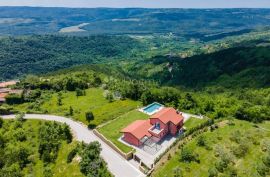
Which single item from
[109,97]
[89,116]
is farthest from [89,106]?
[89,116]

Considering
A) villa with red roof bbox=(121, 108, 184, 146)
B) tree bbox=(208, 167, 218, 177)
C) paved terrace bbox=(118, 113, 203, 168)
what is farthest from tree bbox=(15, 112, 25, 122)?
tree bbox=(208, 167, 218, 177)

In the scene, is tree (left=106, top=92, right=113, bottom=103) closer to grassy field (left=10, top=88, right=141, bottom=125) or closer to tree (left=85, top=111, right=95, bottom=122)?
grassy field (left=10, top=88, right=141, bottom=125)

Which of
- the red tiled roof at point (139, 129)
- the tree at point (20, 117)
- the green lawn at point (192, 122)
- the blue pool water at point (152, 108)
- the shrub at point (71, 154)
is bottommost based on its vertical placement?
the tree at point (20, 117)

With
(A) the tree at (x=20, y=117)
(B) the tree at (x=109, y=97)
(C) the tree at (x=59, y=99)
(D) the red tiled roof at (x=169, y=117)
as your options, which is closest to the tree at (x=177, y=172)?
(D) the red tiled roof at (x=169, y=117)

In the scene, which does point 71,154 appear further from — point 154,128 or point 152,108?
point 152,108

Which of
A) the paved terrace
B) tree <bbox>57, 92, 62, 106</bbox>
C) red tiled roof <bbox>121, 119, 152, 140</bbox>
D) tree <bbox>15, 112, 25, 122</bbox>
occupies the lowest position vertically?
tree <bbox>57, 92, 62, 106</bbox>

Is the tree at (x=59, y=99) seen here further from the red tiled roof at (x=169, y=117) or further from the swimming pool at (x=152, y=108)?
the red tiled roof at (x=169, y=117)
